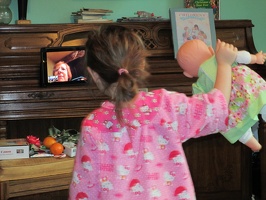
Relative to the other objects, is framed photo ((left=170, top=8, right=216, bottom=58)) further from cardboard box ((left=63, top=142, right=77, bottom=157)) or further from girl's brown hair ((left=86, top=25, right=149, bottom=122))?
girl's brown hair ((left=86, top=25, right=149, bottom=122))

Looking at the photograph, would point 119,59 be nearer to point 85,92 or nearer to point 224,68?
point 224,68

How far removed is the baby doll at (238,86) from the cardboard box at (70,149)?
1364 millimetres

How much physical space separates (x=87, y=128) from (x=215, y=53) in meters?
0.42

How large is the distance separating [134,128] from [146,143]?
0.05 meters

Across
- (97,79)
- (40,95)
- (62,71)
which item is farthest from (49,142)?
(97,79)

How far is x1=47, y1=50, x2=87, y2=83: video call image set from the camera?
3254mm

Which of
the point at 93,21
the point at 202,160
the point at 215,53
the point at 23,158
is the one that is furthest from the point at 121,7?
the point at 215,53

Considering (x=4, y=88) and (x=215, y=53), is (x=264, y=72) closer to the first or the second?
(x=4, y=88)

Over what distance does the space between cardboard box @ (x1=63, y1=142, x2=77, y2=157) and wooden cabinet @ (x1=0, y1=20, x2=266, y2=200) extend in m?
0.27

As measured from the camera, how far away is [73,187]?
1506 mm

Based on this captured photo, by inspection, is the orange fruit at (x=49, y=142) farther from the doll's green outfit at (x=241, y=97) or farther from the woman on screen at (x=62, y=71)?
the doll's green outfit at (x=241, y=97)

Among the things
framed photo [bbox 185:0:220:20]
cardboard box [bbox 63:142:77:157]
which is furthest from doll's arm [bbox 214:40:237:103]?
framed photo [bbox 185:0:220:20]

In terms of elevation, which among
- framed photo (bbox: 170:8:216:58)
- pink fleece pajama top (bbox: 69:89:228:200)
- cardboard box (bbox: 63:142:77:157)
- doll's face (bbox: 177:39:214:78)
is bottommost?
cardboard box (bbox: 63:142:77:157)

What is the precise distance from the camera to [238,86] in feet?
5.00
